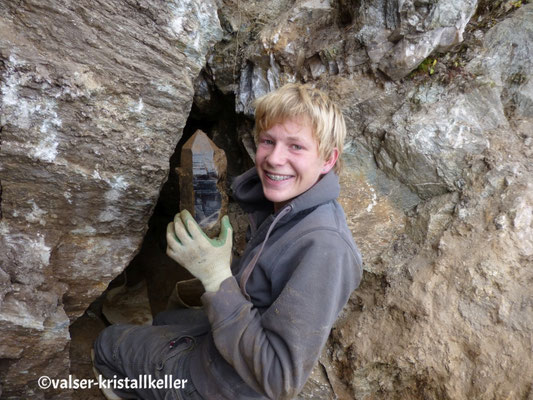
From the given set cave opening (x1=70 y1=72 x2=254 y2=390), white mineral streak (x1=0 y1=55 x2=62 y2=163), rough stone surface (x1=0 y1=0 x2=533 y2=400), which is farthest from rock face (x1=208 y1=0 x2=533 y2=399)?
white mineral streak (x1=0 y1=55 x2=62 y2=163)

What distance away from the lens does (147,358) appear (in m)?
2.23

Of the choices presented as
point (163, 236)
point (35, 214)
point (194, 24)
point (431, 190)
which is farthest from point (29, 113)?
point (431, 190)

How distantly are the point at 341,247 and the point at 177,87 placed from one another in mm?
1512

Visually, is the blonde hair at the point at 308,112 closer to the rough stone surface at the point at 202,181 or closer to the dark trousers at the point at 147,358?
the rough stone surface at the point at 202,181

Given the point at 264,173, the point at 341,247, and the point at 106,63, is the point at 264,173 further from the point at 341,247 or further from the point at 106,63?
the point at 106,63

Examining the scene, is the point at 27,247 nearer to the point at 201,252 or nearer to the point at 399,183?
the point at 201,252

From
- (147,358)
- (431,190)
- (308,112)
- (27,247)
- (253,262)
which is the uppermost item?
(308,112)

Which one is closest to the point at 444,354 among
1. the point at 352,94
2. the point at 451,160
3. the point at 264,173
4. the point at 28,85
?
the point at 451,160

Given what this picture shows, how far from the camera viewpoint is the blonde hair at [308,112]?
1.87 meters

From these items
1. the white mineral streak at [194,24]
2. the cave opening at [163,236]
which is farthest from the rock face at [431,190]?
the cave opening at [163,236]

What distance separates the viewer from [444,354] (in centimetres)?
245

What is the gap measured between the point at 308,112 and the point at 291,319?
0.97 metres

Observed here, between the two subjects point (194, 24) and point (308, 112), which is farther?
point (194, 24)

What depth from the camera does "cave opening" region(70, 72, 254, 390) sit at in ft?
11.2
